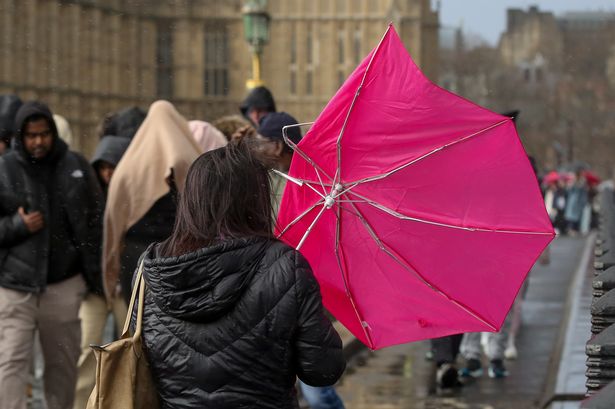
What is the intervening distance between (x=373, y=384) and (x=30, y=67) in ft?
184

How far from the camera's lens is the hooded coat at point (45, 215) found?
722 centimetres

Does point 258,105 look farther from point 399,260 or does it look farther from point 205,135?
point 399,260

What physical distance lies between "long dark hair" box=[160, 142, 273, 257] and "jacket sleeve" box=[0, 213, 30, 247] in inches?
124

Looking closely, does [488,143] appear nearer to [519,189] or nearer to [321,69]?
[519,189]

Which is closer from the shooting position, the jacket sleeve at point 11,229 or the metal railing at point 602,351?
the metal railing at point 602,351

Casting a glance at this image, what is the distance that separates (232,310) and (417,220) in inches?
46.1

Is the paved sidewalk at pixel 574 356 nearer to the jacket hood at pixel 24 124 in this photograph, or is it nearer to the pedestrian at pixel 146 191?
the pedestrian at pixel 146 191

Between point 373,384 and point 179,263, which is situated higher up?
point 179,263

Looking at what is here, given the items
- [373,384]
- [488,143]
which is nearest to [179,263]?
[488,143]

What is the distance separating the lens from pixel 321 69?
86.1 m

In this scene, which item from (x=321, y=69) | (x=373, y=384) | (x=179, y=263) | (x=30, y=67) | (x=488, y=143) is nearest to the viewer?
(x=179, y=263)

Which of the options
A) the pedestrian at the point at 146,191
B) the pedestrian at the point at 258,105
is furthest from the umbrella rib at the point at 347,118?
the pedestrian at the point at 258,105

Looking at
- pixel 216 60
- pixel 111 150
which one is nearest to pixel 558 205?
pixel 111 150

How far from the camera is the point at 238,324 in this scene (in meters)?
4.03
